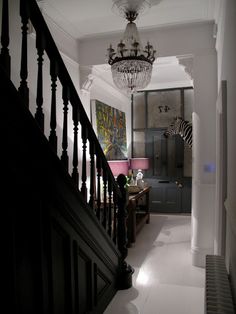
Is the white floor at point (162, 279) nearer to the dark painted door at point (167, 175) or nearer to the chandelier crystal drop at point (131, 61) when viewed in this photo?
the dark painted door at point (167, 175)

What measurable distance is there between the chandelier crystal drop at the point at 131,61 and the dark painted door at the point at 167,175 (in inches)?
158

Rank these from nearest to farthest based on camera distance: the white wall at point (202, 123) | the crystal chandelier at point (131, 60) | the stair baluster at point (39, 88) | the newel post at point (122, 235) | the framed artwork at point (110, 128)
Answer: the stair baluster at point (39, 88)
the crystal chandelier at point (131, 60)
the newel post at point (122, 235)
the white wall at point (202, 123)
the framed artwork at point (110, 128)

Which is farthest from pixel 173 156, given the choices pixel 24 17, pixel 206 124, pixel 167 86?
pixel 24 17

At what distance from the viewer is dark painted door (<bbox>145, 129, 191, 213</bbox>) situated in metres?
6.88

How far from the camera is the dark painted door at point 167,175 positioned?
271 inches

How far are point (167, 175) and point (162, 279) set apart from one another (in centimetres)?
387

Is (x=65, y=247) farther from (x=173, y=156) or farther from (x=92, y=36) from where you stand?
(x=173, y=156)

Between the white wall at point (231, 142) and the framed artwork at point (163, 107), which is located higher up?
the framed artwork at point (163, 107)

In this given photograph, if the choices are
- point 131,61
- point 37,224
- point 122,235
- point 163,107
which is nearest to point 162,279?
point 122,235

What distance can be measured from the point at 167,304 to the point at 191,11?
348cm

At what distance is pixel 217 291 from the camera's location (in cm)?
159

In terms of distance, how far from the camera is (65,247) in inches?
76.7

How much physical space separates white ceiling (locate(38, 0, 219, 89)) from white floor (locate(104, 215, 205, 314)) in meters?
3.01

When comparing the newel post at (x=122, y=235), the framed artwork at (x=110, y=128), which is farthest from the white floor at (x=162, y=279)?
the framed artwork at (x=110, y=128)
